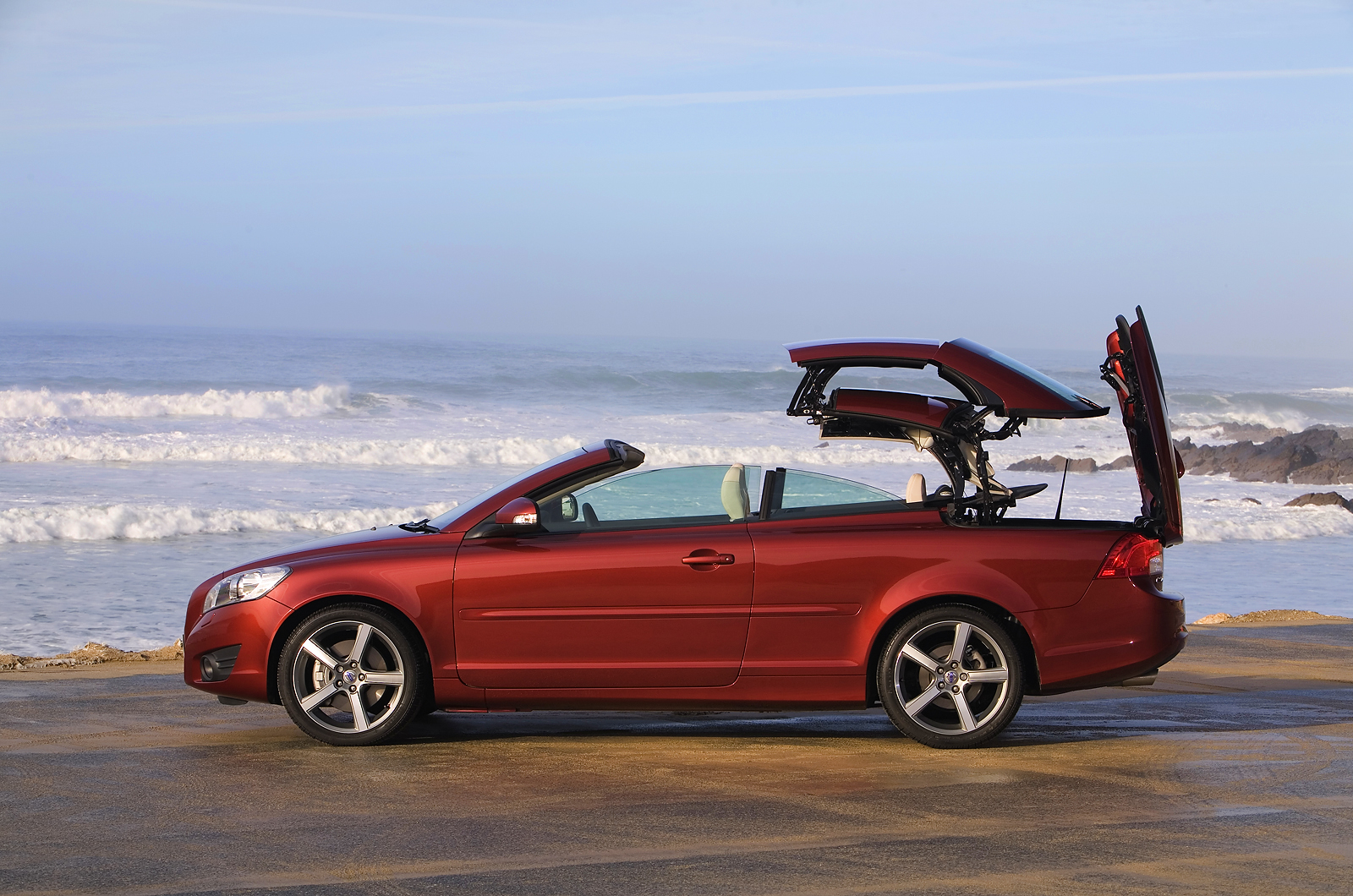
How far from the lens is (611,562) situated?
19.5 feet

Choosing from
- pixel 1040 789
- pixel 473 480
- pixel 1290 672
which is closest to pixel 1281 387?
pixel 473 480

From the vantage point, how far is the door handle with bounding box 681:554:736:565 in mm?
5930

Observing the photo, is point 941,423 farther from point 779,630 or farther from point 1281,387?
point 1281,387

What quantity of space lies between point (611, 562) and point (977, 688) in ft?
5.89

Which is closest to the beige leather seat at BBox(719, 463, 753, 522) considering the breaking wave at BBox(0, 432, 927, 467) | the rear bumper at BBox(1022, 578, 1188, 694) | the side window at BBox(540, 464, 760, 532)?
the side window at BBox(540, 464, 760, 532)

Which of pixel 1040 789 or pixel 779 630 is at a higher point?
pixel 779 630

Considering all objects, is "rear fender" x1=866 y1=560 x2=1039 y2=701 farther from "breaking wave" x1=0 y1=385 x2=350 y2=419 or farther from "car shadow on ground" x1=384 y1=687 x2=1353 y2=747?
"breaking wave" x1=0 y1=385 x2=350 y2=419

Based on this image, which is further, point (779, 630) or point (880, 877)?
point (779, 630)

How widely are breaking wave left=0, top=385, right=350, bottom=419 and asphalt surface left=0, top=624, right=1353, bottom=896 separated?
3383 cm

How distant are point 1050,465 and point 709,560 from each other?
84.5 feet

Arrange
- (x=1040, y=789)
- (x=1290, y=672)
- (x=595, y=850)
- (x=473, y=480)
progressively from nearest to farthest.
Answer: (x=595, y=850) → (x=1040, y=789) → (x=1290, y=672) → (x=473, y=480)

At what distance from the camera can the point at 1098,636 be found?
6.02 meters

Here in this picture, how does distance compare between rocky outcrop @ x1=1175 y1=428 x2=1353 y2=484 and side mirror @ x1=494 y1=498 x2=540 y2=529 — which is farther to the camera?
rocky outcrop @ x1=1175 y1=428 x2=1353 y2=484

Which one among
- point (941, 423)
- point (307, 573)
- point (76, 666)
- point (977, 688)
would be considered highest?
point (941, 423)
